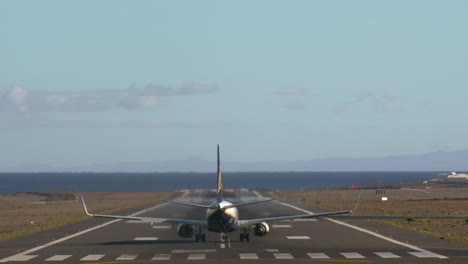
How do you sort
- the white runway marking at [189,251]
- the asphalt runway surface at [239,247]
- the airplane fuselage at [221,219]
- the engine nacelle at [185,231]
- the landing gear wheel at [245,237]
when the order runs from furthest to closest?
the landing gear wheel at [245,237] → the engine nacelle at [185,231] → the airplane fuselage at [221,219] → the white runway marking at [189,251] → the asphalt runway surface at [239,247]

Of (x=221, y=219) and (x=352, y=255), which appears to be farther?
(x=221, y=219)

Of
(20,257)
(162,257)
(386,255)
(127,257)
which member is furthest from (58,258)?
(386,255)

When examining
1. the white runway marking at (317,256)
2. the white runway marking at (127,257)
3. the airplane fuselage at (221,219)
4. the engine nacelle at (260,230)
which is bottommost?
the white runway marking at (317,256)

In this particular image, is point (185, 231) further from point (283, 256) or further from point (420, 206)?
point (420, 206)

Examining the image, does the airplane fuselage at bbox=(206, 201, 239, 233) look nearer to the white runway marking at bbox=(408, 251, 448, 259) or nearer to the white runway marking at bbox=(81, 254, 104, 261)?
the white runway marking at bbox=(81, 254, 104, 261)

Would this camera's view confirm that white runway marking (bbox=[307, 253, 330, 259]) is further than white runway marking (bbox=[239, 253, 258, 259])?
No

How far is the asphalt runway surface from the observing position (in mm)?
42875

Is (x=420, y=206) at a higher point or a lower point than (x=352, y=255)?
higher

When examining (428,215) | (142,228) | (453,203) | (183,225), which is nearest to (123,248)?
(183,225)

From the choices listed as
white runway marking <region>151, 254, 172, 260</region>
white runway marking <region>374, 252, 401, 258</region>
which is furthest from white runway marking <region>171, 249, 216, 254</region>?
white runway marking <region>374, 252, 401, 258</region>

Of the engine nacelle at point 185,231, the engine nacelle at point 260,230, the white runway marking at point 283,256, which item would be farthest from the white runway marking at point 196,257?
the engine nacelle at point 260,230

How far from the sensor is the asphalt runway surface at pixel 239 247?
42875mm

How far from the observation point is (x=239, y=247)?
167ft

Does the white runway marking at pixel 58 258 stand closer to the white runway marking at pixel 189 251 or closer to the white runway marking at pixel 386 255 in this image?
the white runway marking at pixel 189 251
